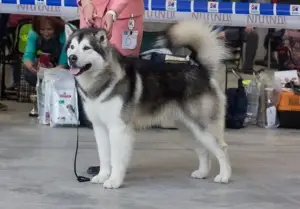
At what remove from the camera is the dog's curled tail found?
3793mm

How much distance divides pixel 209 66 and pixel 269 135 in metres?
2.10

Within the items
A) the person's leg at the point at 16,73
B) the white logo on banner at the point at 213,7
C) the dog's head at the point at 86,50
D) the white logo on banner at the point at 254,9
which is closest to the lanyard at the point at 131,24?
the dog's head at the point at 86,50

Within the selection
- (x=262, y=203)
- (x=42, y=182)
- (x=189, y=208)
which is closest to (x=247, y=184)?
(x=262, y=203)

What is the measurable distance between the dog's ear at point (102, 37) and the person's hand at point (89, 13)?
1.28 feet

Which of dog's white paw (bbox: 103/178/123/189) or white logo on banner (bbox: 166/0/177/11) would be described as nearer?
dog's white paw (bbox: 103/178/123/189)

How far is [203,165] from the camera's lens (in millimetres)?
3971

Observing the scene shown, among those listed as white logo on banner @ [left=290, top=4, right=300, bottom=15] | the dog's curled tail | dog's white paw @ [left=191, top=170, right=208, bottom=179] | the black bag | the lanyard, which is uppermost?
white logo on banner @ [left=290, top=4, right=300, bottom=15]

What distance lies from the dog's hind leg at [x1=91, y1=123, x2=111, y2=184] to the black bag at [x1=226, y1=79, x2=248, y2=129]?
2.45 meters

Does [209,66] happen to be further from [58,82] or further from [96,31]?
[58,82]

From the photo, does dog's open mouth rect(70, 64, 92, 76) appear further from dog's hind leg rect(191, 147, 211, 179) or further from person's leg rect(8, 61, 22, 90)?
person's leg rect(8, 61, 22, 90)

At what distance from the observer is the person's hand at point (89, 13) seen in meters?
3.79

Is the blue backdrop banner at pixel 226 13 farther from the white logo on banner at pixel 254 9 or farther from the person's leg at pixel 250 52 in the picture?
the person's leg at pixel 250 52

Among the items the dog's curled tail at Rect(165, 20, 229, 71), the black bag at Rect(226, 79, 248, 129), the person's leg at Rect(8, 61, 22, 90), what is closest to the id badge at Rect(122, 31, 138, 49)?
the dog's curled tail at Rect(165, 20, 229, 71)

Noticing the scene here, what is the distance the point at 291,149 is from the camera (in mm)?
5090
